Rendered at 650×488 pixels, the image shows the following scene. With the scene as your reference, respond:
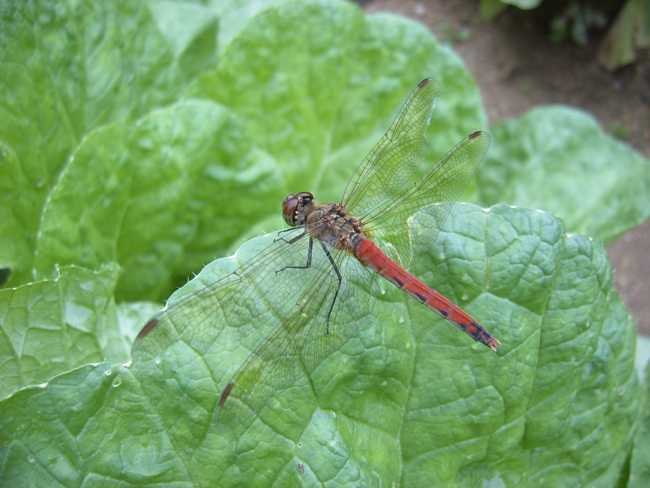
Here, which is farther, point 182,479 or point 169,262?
point 169,262

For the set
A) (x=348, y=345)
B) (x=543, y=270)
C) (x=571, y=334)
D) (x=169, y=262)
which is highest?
(x=169, y=262)

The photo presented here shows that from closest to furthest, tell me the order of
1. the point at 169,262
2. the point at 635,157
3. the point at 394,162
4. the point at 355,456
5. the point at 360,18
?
the point at 355,456 → the point at 394,162 → the point at 169,262 → the point at 360,18 → the point at 635,157

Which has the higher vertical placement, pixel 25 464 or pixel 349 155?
pixel 349 155

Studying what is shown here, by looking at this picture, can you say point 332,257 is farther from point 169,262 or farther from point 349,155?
point 349,155

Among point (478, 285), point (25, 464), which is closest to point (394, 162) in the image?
point (478, 285)

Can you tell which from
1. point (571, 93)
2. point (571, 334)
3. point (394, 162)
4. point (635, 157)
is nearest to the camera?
point (571, 334)

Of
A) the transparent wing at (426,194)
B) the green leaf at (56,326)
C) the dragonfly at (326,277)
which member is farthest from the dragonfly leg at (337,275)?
the green leaf at (56,326)

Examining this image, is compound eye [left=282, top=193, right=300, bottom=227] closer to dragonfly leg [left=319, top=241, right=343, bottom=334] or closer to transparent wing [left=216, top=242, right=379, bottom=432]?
dragonfly leg [left=319, top=241, right=343, bottom=334]

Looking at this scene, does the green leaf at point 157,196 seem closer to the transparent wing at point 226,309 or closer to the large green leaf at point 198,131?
the large green leaf at point 198,131
